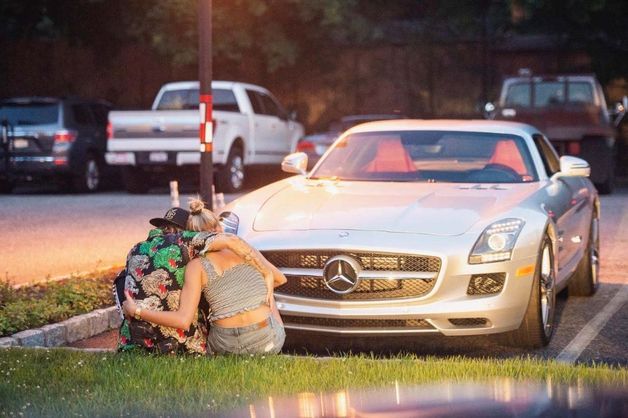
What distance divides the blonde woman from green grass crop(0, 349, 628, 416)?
0.48ft

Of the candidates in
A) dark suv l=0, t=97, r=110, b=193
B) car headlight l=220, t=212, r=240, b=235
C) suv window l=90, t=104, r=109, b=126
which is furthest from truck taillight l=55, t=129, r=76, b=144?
car headlight l=220, t=212, r=240, b=235

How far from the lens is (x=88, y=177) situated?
25062mm

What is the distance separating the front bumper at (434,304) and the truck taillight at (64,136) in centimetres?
1634

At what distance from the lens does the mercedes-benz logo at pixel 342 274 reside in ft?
27.1

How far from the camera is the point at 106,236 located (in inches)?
620

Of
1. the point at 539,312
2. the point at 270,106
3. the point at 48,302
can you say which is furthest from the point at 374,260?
the point at 270,106

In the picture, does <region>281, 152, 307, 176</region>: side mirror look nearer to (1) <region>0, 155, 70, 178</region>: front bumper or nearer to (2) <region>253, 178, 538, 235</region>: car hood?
(2) <region>253, 178, 538, 235</region>: car hood

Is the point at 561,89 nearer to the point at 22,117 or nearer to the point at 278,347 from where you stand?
the point at 22,117

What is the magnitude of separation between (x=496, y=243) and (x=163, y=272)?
2211 mm

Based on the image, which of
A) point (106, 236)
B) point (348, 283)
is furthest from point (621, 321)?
point (106, 236)

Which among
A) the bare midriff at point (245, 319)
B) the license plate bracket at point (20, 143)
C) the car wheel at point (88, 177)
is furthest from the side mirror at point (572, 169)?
the car wheel at point (88, 177)

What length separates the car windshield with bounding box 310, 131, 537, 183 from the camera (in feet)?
33.3

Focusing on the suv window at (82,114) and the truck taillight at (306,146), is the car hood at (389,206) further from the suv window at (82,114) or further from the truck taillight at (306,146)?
the suv window at (82,114)

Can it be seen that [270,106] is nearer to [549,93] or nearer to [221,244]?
[549,93]
